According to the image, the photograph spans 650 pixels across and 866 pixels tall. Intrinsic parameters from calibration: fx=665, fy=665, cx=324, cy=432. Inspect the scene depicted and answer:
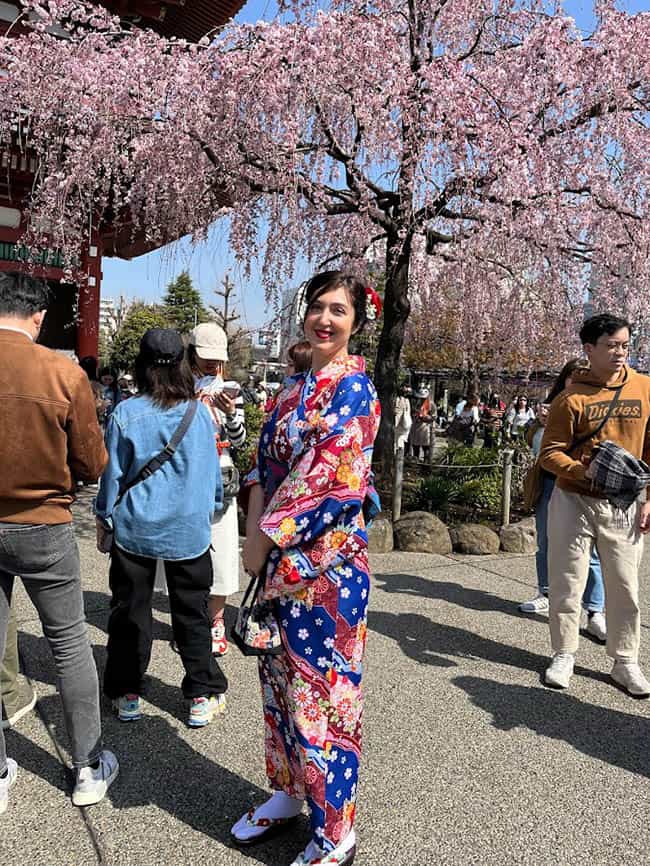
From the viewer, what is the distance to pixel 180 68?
5.98 m

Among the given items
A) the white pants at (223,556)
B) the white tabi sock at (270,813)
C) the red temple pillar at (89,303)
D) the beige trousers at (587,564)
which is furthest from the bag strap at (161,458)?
the red temple pillar at (89,303)

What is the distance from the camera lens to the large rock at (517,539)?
5949 millimetres

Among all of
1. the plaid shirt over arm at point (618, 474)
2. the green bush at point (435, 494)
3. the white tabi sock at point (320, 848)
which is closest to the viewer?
the white tabi sock at point (320, 848)

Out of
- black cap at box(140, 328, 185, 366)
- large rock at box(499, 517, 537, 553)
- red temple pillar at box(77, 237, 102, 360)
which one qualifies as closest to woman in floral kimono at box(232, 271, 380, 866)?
black cap at box(140, 328, 185, 366)

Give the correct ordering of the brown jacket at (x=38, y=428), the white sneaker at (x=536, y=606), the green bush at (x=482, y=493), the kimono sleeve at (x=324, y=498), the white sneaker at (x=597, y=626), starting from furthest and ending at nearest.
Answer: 1. the green bush at (x=482, y=493)
2. the white sneaker at (x=536, y=606)
3. the white sneaker at (x=597, y=626)
4. the brown jacket at (x=38, y=428)
5. the kimono sleeve at (x=324, y=498)

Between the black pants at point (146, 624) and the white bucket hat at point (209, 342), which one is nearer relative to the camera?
the black pants at point (146, 624)

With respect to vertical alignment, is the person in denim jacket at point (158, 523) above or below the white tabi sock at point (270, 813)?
above

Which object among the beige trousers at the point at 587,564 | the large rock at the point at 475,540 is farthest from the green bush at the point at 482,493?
the beige trousers at the point at 587,564

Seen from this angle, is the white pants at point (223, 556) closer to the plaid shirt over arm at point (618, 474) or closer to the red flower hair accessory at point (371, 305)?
the red flower hair accessory at point (371, 305)

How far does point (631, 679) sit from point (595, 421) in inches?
49.6

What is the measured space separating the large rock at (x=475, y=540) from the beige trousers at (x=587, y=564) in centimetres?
245

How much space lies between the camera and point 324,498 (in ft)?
5.84

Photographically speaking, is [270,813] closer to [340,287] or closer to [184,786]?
[184,786]

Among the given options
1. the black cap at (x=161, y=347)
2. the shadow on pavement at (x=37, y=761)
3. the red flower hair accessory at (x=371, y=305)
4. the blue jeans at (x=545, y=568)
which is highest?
the red flower hair accessory at (x=371, y=305)
